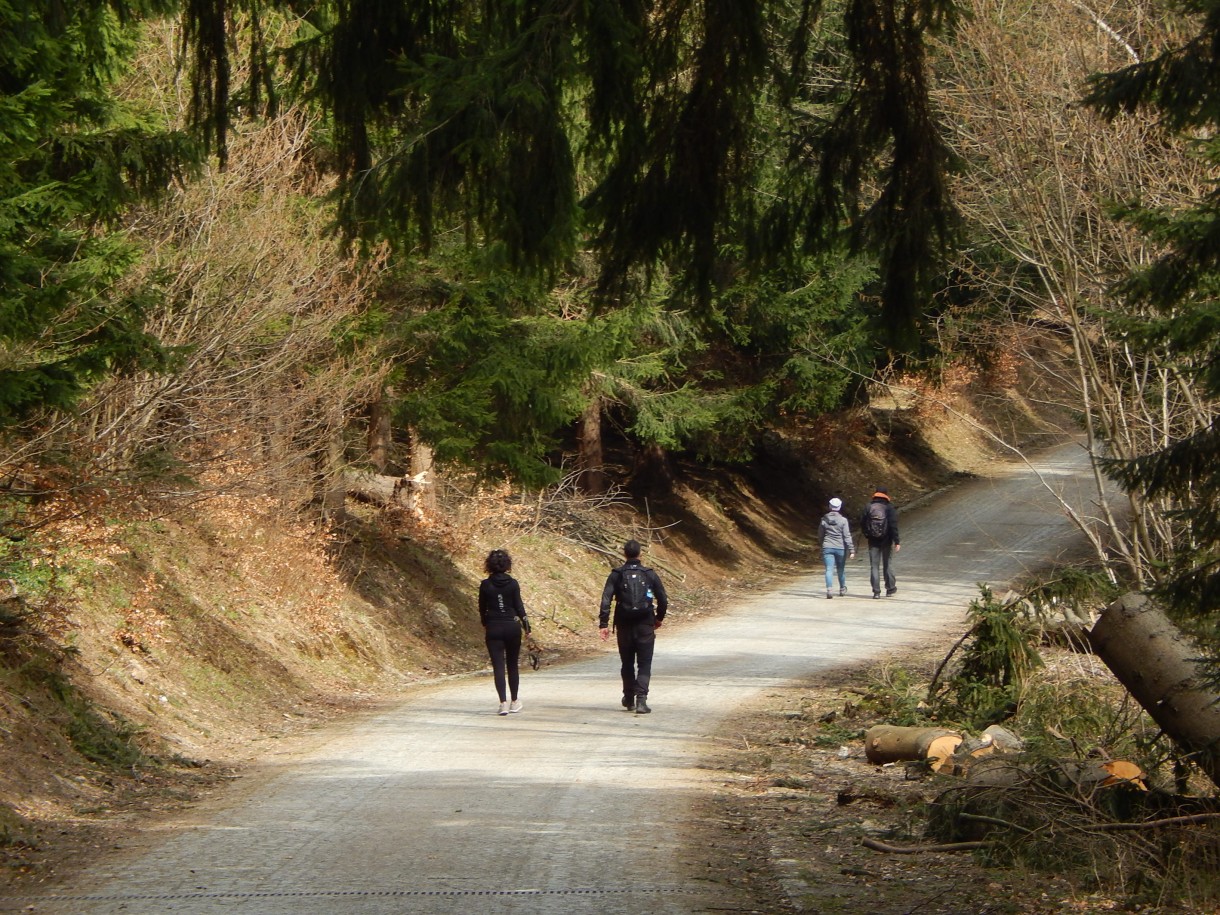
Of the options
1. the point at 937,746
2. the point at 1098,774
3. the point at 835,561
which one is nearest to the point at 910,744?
the point at 937,746

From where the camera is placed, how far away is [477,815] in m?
9.46

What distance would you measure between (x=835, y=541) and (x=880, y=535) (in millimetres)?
840

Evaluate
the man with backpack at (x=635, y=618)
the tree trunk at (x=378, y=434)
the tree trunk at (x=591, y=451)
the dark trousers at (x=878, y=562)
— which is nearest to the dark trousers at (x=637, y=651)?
the man with backpack at (x=635, y=618)

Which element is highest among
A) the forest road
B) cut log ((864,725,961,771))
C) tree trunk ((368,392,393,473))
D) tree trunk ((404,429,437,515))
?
tree trunk ((368,392,393,473))

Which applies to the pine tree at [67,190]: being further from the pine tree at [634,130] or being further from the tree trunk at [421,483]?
the tree trunk at [421,483]

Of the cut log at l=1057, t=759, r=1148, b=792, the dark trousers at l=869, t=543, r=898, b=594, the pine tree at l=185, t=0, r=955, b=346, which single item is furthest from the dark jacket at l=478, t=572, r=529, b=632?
the dark trousers at l=869, t=543, r=898, b=594

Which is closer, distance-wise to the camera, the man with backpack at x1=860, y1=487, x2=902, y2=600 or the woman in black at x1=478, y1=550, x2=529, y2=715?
the woman in black at x1=478, y1=550, x2=529, y2=715

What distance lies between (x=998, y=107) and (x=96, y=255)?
416 inches

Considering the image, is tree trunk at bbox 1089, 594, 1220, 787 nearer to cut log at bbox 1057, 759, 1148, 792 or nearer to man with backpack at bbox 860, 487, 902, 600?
cut log at bbox 1057, 759, 1148, 792

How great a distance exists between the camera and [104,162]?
9820 millimetres

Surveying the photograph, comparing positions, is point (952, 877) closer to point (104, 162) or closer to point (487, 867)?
point (487, 867)

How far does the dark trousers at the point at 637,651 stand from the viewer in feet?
46.9

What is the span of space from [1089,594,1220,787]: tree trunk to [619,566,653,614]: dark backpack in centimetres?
631

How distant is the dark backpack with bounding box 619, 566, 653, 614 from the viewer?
14547mm
